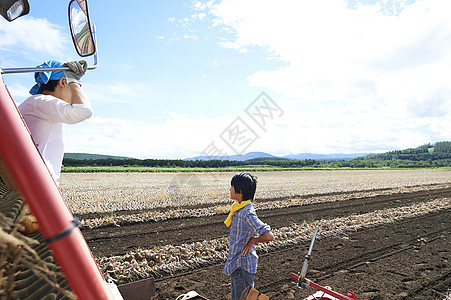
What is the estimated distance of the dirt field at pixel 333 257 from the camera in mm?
4855

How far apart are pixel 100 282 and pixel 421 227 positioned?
10.7 m

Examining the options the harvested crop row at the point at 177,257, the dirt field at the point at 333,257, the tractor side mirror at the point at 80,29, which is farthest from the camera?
the harvested crop row at the point at 177,257

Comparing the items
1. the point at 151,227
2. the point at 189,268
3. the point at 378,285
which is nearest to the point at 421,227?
the point at 378,285

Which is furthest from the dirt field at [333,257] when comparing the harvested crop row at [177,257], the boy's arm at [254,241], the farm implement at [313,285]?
the boy's arm at [254,241]

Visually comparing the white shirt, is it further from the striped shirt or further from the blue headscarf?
the striped shirt

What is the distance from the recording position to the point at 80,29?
5.24ft

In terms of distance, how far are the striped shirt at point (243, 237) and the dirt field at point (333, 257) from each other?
1800mm

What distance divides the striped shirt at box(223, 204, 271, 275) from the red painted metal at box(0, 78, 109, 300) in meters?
2.45

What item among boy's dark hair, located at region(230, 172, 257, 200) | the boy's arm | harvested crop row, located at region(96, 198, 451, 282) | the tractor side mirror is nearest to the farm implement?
the boy's arm

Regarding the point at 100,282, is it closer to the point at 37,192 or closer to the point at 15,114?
the point at 37,192

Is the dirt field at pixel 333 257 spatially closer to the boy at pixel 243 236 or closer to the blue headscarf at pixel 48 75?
the boy at pixel 243 236

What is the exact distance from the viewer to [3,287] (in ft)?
2.82

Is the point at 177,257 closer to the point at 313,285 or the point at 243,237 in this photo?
the point at 243,237

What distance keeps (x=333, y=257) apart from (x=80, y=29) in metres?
6.42
